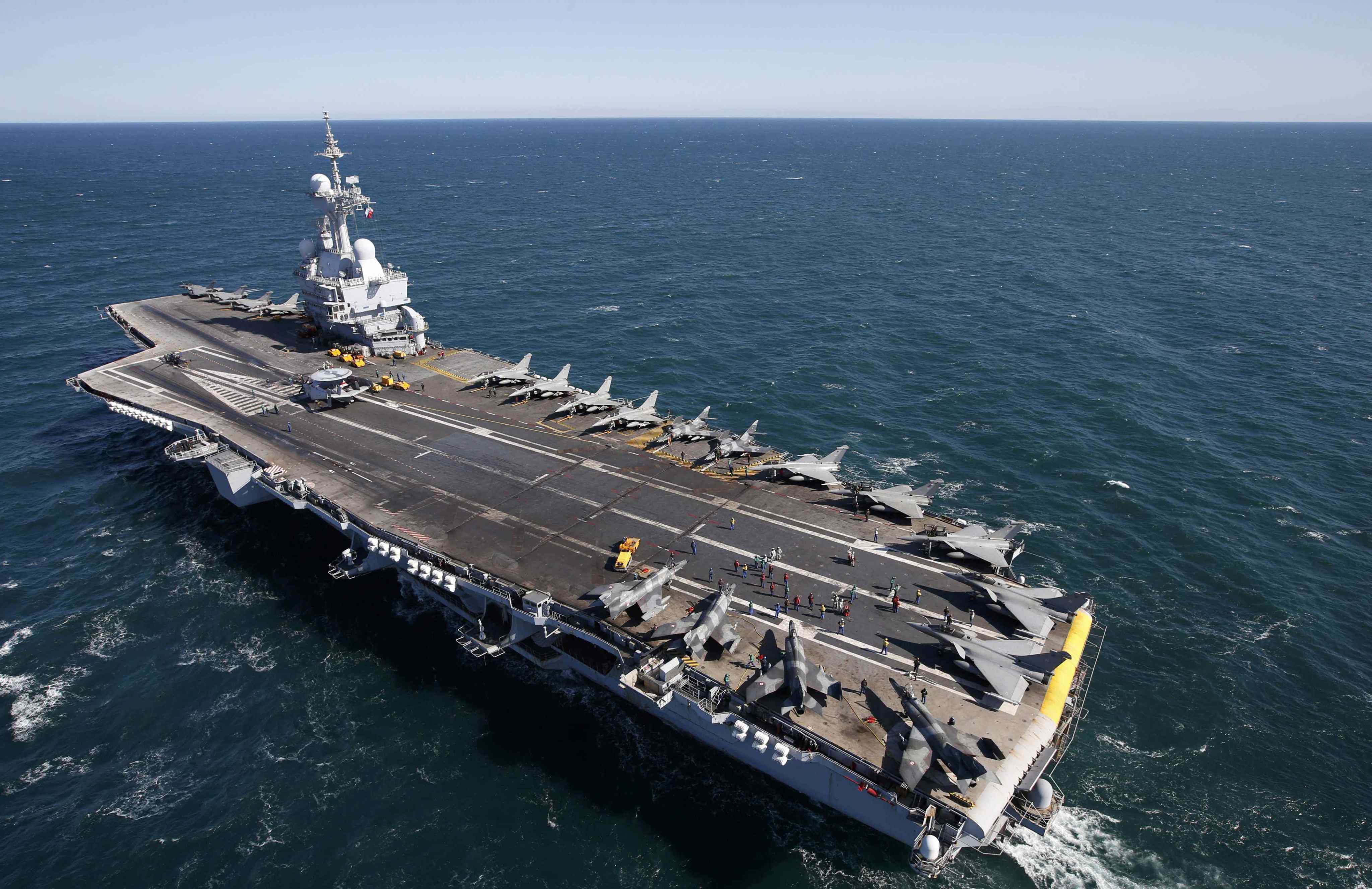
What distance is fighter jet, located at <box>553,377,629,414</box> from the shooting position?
64938 mm

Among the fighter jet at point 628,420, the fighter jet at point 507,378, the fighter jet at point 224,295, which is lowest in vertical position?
the fighter jet at point 628,420

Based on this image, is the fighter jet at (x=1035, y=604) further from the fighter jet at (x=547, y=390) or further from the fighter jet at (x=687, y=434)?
the fighter jet at (x=547, y=390)

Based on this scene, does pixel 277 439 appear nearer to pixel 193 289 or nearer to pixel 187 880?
pixel 187 880

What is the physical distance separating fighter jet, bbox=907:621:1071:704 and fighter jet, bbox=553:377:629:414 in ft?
118

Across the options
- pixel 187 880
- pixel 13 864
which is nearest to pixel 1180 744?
pixel 187 880

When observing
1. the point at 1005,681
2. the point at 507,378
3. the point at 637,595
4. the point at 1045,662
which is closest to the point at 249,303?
the point at 507,378

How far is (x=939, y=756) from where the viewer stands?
30.6 m

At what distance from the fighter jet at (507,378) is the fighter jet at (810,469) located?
26.1m

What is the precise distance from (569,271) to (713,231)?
47.2 meters

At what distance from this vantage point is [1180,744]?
4022cm

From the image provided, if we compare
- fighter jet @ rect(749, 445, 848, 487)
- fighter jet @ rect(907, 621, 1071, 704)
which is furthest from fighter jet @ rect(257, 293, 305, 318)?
fighter jet @ rect(907, 621, 1071, 704)

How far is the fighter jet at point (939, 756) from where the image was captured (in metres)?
29.7

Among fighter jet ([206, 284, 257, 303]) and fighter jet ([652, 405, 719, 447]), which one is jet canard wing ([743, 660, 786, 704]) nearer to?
fighter jet ([652, 405, 719, 447])

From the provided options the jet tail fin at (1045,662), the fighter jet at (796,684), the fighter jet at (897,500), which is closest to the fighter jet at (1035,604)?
the jet tail fin at (1045,662)
